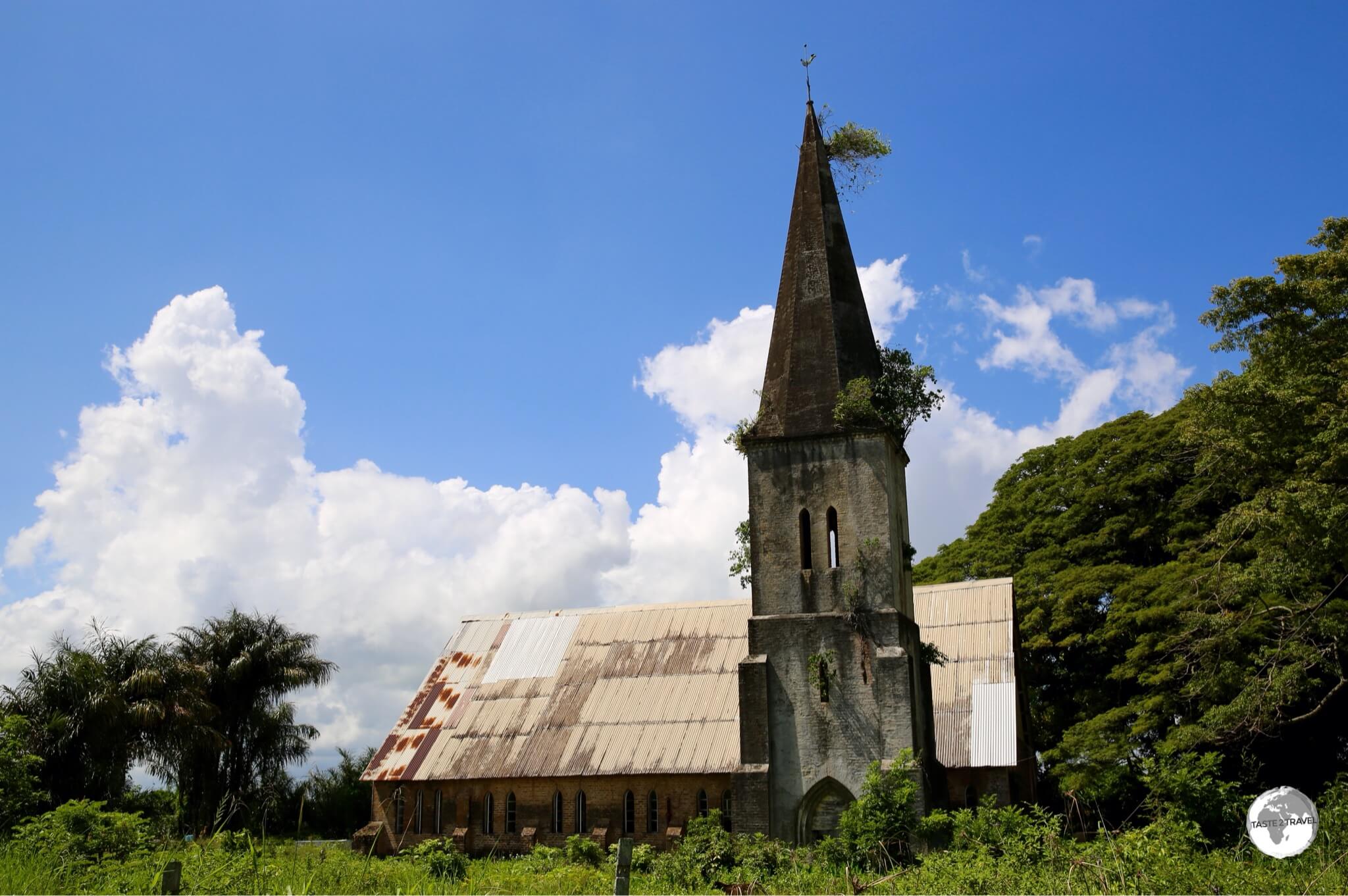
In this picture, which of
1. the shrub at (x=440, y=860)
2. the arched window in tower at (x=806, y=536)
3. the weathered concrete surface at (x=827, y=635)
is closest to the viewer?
the shrub at (x=440, y=860)

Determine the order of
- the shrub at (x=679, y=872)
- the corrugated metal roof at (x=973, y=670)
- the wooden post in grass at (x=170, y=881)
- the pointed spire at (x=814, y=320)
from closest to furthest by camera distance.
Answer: the wooden post in grass at (x=170, y=881), the shrub at (x=679, y=872), the pointed spire at (x=814, y=320), the corrugated metal roof at (x=973, y=670)

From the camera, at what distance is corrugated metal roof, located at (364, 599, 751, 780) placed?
27.7 meters

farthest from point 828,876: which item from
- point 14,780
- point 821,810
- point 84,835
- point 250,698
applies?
point 250,698

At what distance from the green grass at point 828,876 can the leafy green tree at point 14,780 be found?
5.44 m

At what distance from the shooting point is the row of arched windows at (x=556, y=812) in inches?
1050

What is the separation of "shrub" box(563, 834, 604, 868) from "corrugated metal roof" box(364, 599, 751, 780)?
318cm

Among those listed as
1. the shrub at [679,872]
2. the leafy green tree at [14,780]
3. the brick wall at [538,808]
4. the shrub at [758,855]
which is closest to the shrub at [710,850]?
the shrub at [679,872]

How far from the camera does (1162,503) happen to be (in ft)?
103

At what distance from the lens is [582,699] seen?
30.1m

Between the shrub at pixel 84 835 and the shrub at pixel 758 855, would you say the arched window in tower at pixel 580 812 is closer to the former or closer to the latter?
the shrub at pixel 758 855

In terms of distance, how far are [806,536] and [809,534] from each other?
9cm

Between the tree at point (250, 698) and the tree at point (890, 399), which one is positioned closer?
the tree at point (890, 399)

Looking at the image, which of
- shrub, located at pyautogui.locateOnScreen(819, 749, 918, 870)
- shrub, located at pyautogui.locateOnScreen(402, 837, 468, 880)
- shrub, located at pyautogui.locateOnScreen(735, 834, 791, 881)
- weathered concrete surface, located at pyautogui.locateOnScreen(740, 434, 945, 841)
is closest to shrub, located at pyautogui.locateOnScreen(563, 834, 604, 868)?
shrub, located at pyautogui.locateOnScreen(735, 834, 791, 881)

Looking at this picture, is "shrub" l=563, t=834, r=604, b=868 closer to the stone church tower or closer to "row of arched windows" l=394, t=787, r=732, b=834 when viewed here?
"row of arched windows" l=394, t=787, r=732, b=834
